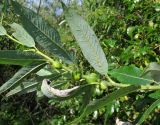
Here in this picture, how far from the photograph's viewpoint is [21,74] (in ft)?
3.26

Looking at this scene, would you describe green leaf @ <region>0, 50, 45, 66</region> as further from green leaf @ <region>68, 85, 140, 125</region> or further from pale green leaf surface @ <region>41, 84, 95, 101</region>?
green leaf @ <region>68, 85, 140, 125</region>

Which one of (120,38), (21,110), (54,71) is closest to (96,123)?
(120,38)

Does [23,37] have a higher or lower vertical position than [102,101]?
higher

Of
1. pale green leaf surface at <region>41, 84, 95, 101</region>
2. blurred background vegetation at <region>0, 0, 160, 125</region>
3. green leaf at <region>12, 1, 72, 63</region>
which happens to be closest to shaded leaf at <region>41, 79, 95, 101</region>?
pale green leaf surface at <region>41, 84, 95, 101</region>

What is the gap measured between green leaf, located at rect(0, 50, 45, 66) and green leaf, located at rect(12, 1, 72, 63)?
0.10 feet

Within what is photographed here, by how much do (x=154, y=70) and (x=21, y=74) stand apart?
0.29m

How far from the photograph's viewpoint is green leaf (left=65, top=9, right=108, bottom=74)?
944 millimetres

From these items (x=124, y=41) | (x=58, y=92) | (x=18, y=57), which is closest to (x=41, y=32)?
(x=18, y=57)

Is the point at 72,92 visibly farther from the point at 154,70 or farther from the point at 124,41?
the point at 124,41

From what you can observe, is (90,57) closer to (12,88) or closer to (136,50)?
(12,88)

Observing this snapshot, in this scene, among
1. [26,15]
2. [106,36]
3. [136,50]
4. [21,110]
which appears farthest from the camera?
[21,110]

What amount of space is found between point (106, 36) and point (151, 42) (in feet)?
2.48

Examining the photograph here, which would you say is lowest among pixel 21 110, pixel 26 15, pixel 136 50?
pixel 21 110

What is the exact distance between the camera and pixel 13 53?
3.16 ft
